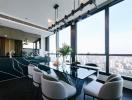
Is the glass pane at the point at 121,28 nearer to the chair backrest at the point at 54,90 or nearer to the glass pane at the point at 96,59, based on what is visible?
the glass pane at the point at 96,59

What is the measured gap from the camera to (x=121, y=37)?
4.03 metres

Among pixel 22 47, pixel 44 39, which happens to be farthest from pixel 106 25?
pixel 44 39

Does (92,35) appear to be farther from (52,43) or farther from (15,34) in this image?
(15,34)

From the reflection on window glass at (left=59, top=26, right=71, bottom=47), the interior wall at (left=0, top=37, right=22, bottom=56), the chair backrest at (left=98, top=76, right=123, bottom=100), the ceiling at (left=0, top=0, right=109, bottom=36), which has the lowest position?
the chair backrest at (left=98, top=76, right=123, bottom=100)

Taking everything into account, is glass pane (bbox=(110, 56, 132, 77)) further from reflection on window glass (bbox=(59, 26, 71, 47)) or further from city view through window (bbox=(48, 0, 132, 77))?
reflection on window glass (bbox=(59, 26, 71, 47))

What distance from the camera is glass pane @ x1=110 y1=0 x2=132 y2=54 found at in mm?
3795

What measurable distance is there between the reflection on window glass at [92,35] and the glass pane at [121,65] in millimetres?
687

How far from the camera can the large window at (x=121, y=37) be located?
3.76 metres

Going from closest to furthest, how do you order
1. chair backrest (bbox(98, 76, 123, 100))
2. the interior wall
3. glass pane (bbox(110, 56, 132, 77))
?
chair backrest (bbox(98, 76, 123, 100)) < glass pane (bbox(110, 56, 132, 77)) < the interior wall

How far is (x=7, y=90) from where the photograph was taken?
11.6 ft

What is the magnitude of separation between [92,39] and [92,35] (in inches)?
7.5

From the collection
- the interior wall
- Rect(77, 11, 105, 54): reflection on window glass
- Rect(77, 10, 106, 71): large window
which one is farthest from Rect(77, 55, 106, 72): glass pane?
the interior wall

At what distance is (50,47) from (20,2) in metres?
5.30

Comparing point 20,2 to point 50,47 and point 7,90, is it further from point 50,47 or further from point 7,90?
point 50,47
